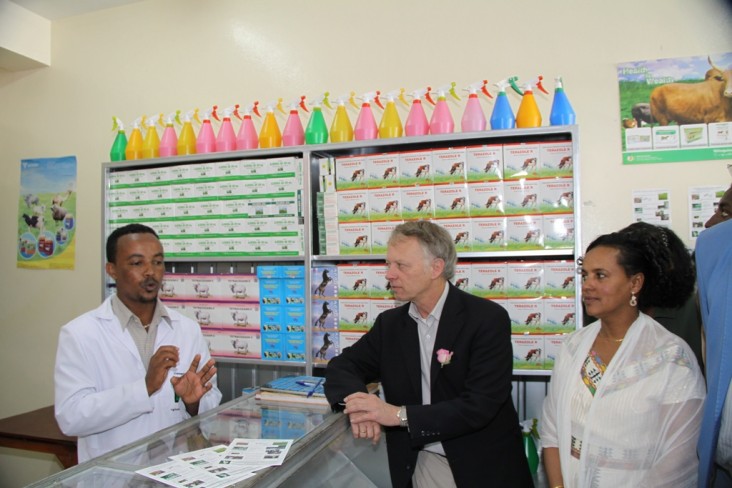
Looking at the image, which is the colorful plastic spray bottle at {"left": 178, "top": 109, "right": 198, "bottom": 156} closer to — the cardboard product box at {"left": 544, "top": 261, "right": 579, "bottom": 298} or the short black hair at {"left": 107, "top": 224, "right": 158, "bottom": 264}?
the short black hair at {"left": 107, "top": 224, "right": 158, "bottom": 264}

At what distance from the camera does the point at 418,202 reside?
9.62ft

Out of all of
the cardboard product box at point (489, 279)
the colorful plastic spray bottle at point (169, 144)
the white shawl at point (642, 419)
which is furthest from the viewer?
the colorful plastic spray bottle at point (169, 144)

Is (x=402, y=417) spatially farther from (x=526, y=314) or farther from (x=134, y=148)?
(x=134, y=148)

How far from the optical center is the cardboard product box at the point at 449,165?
2869mm

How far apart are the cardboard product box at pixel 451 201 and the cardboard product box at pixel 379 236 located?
307 millimetres

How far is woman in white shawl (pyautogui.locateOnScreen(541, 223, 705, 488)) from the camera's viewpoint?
5.78 feet

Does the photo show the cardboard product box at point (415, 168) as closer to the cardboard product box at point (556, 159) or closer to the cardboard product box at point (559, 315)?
the cardboard product box at point (556, 159)

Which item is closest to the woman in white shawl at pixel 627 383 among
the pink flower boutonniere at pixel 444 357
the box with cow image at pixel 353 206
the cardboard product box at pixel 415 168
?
the pink flower boutonniere at pixel 444 357

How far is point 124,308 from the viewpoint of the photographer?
222 centimetres

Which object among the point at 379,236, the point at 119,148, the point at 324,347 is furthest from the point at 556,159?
the point at 119,148

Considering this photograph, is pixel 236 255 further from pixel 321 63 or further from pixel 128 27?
pixel 128 27

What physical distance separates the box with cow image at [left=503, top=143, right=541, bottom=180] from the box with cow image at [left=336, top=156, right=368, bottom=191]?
2.61ft

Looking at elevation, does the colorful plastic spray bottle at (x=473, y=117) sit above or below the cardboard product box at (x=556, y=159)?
above

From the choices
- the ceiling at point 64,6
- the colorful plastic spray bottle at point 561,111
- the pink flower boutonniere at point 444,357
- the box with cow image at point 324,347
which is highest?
the ceiling at point 64,6
